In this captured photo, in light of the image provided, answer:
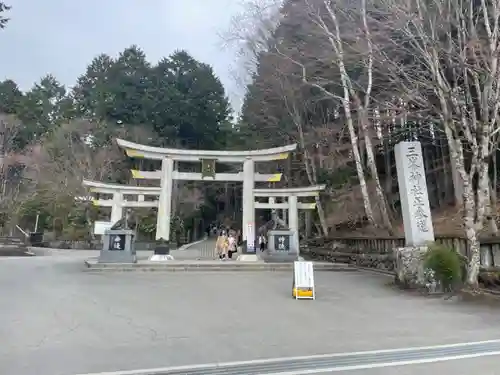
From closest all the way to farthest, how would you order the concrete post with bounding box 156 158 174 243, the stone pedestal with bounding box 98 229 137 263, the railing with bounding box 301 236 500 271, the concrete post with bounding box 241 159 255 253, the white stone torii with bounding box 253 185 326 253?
the railing with bounding box 301 236 500 271, the stone pedestal with bounding box 98 229 137 263, the concrete post with bounding box 156 158 174 243, the concrete post with bounding box 241 159 255 253, the white stone torii with bounding box 253 185 326 253

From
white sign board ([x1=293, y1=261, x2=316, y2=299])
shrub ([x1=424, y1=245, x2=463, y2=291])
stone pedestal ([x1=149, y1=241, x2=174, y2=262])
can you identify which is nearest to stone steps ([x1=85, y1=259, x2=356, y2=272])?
stone pedestal ([x1=149, y1=241, x2=174, y2=262])

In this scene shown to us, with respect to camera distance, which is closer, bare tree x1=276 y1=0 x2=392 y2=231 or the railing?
the railing

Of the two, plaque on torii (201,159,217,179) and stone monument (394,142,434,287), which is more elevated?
plaque on torii (201,159,217,179)

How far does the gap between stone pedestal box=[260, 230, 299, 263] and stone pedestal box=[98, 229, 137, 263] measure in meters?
5.35

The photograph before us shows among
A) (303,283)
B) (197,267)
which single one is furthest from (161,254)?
(303,283)

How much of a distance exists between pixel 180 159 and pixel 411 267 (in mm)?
12522

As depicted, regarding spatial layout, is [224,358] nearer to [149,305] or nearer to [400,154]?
[149,305]

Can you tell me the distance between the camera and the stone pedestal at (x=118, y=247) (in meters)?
15.6

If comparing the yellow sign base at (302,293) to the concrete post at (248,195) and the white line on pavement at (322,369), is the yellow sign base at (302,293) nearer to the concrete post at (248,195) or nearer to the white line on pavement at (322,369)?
the white line on pavement at (322,369)

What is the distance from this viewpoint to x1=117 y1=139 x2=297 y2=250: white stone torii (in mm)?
19156

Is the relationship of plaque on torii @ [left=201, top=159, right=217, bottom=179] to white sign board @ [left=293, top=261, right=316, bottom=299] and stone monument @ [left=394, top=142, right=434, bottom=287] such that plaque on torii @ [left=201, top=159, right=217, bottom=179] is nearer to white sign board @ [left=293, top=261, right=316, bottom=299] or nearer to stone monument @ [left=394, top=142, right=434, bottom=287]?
stone monument @ [left=394, top=142, right=434, bottom=287]

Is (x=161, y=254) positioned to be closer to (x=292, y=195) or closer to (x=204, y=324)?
(x=292, y=195)

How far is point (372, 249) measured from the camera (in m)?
15.9

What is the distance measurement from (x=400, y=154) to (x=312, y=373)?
8.28 m
